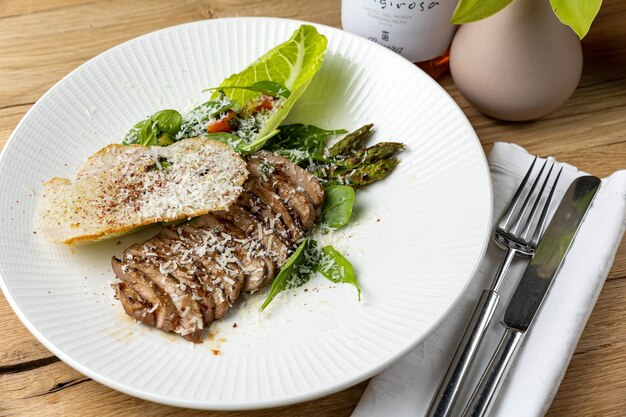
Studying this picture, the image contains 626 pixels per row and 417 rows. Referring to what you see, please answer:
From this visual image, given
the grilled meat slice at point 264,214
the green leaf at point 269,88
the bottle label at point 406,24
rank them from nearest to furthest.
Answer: the grilled meat slice at point 264,214 → the green leaf at point 269,88 → the bottle label at point 406,24

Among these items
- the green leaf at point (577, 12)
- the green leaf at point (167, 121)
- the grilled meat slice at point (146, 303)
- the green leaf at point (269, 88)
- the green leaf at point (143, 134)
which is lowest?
the grilled meat slice at point (146, 303)

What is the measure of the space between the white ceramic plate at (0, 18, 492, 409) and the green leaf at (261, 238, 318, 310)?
2.0 inches

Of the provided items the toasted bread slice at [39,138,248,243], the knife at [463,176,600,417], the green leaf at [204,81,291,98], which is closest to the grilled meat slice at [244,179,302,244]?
the toasted bread slice at [39,138,248,243]

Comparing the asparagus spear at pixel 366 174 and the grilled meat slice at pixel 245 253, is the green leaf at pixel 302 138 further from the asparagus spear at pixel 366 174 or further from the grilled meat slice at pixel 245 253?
the grilled meat slice at pixel 245 253

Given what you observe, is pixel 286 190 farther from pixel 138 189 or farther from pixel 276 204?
pixel 138 189

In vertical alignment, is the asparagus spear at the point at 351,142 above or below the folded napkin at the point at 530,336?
above

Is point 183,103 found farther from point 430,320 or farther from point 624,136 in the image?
point 624,136

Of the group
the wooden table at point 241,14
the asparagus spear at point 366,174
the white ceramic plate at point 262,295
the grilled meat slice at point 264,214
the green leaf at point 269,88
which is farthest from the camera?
the green leaf at point 269,88

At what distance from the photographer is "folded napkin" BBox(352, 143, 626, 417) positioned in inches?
106

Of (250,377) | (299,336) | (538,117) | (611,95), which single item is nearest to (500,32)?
(538,117)

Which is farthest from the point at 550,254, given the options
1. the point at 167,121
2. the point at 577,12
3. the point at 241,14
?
the point at 241,14

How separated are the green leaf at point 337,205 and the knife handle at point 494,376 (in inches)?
32.7

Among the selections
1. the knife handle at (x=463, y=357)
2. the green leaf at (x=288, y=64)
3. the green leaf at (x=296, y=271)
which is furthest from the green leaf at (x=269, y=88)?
the knife handle at (x=463, y=357)

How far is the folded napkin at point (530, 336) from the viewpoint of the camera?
8.85 feet
